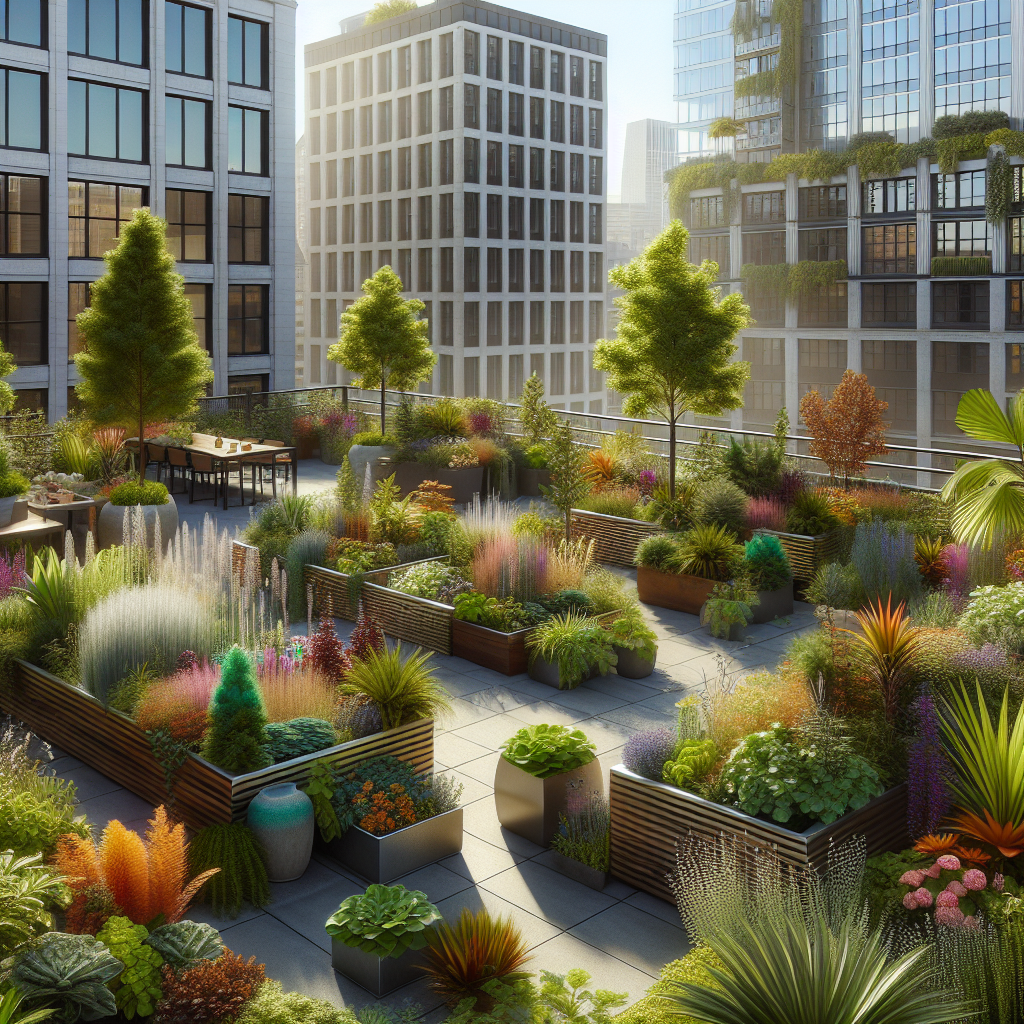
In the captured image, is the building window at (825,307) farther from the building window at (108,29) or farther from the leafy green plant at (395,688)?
the leafy green plant at (395,688)

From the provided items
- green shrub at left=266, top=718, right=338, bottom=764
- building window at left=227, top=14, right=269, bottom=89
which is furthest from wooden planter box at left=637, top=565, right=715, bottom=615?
building window at left=227, top=14, right=269, bottom=89

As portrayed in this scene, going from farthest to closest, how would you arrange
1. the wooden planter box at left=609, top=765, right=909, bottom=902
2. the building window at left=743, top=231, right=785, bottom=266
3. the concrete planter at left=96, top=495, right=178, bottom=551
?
the building window at left=743, top=231, right=785, bottom=266 < the concrete planter at left=96, top=495, right=178, bottom=551 < the wooden planter box at left=609, top=765, right=909, bottom=902

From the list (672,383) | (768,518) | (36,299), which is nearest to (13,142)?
(36,299)

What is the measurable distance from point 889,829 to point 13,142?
31535 millimetres

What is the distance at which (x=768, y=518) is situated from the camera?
46.5ft

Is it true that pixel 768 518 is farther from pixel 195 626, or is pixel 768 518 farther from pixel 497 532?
pixel 195 626

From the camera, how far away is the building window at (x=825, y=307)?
7719 cm

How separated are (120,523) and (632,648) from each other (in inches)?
305

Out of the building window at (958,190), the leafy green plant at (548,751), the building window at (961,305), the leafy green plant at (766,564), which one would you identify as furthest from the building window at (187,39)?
the building window at (961,305)

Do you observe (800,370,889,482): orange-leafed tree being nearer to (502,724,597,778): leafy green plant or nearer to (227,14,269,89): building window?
(502,724,597,778): leafy green plant

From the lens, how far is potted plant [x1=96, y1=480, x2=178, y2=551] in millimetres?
14711

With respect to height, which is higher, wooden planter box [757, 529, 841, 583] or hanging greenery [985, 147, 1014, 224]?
hanging greenery [985, 147, 1014, 224]

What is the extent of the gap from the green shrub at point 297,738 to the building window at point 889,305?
72.0 m

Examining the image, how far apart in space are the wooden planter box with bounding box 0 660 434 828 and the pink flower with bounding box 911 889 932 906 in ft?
12.0
